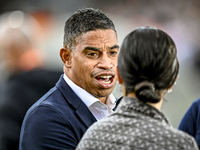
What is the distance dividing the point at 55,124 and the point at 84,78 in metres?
0.47

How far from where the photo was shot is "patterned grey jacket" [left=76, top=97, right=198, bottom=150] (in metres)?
1.14

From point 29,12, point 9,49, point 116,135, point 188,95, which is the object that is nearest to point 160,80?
point 116,135

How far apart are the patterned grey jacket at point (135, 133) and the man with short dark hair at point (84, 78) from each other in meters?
0.68

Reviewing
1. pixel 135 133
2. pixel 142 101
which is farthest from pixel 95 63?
pixel 135 133

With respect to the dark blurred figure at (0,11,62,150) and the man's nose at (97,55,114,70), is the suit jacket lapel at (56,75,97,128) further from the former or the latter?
the dark blurred figure at (0,11,62,150)

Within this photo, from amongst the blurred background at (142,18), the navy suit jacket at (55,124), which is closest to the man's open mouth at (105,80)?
the navy suit jacket at (55,124)

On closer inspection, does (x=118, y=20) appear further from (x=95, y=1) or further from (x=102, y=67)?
(x=102, y=67)

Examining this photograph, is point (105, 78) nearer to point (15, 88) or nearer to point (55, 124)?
point (55, 124)

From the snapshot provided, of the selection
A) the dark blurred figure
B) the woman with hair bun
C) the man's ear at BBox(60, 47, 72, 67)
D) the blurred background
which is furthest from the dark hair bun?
the blurred background

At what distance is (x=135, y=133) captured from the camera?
1164 mm

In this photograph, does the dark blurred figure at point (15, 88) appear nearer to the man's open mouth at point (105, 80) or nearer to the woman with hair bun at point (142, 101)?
the man's open mouth at point (105, 80)

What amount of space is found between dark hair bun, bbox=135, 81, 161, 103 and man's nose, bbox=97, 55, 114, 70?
0.96 meters

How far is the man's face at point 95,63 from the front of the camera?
2180 mm

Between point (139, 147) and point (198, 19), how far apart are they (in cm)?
562
